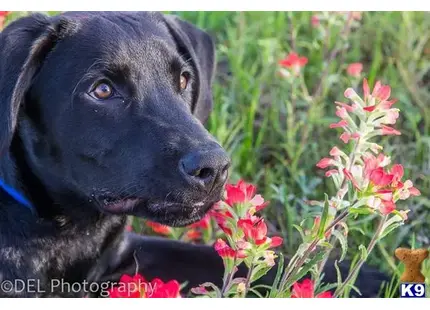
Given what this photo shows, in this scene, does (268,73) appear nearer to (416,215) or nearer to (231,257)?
(416,215)

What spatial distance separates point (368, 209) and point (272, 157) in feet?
4.70

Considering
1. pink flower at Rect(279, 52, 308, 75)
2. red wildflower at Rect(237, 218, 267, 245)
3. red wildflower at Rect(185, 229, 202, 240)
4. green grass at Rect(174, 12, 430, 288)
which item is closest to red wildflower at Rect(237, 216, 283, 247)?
red wildflower at Rect(237, 218, 267, 245)

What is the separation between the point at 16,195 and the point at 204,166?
61cm

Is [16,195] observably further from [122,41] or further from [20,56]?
[122,41]

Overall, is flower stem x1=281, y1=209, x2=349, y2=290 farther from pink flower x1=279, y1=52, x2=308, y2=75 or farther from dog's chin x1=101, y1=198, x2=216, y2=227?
pink flower x1=279, y1=52, x2=308, y2=75

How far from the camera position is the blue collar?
2.30 meters

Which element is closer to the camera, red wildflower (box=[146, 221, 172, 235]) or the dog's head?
the dog's head

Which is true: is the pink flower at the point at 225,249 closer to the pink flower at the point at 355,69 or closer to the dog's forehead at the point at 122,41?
the dog's forehead at the point at 122,41

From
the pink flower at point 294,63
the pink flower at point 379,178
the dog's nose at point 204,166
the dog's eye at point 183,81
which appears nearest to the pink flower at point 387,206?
the pink flower at point 379,178

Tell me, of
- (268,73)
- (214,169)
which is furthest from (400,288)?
(268,73)

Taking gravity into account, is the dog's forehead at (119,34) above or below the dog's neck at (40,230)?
above

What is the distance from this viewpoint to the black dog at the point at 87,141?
210 centimetres

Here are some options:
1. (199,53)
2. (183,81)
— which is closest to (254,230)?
(183,81)

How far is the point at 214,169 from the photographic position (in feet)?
6.64
